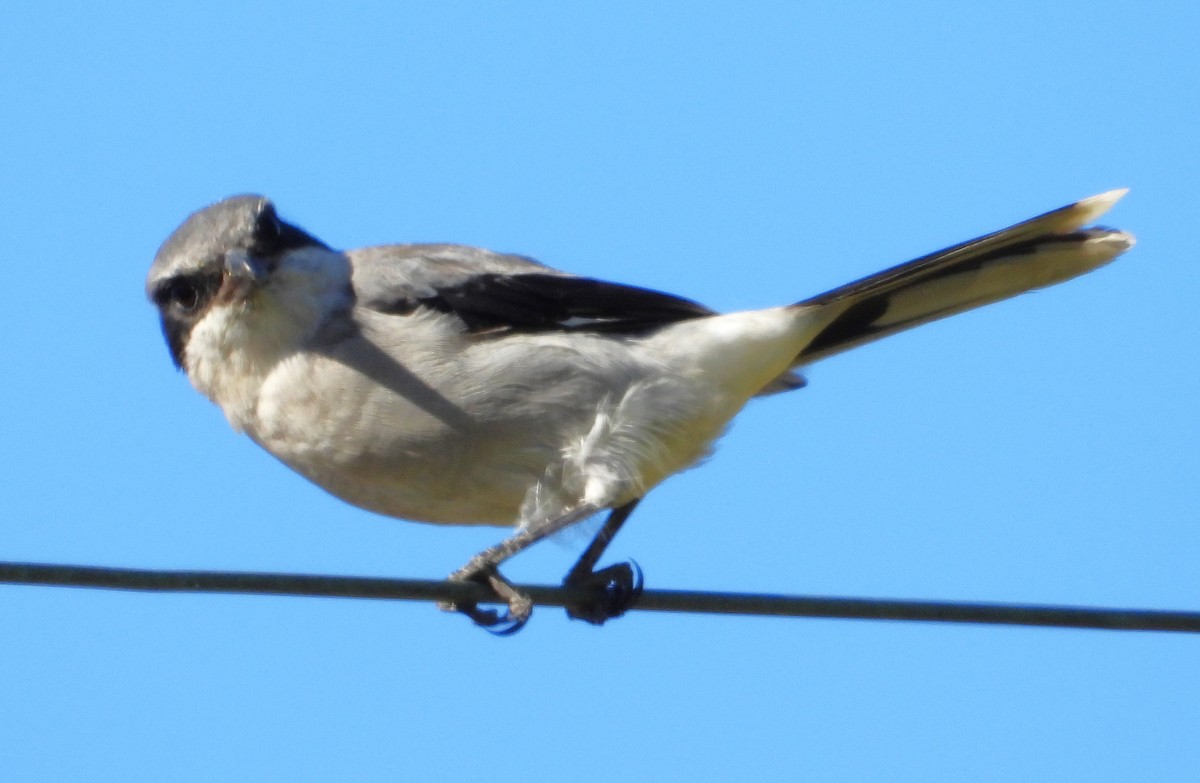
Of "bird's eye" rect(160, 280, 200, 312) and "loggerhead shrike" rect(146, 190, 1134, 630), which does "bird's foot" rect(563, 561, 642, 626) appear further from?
"bird's eye" rect(160, 280, 200, 312)

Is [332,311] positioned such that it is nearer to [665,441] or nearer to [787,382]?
[665,441]

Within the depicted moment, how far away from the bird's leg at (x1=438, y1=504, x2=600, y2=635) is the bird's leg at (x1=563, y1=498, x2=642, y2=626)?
12.5 inches

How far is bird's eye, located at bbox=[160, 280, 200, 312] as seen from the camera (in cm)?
646

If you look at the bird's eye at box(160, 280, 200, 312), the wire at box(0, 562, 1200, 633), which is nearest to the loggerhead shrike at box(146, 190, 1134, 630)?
the bird's eye at box(160, 280, 200, 312)

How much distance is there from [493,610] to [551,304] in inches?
59.7

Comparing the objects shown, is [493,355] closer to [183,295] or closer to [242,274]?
[242,274]

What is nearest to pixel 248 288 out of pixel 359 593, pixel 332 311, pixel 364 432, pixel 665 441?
pixel 332 311

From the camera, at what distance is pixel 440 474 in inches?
234

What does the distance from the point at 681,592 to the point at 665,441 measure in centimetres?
197

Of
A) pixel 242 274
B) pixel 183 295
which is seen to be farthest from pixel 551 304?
pixel 183 295

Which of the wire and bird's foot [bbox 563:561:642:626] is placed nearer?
the wire

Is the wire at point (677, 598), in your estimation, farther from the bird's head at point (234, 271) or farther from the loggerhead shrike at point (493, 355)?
the bird's head at point (234, 271)

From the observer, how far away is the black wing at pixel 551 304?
6.43 metres

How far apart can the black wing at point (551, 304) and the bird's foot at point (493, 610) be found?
112cm
